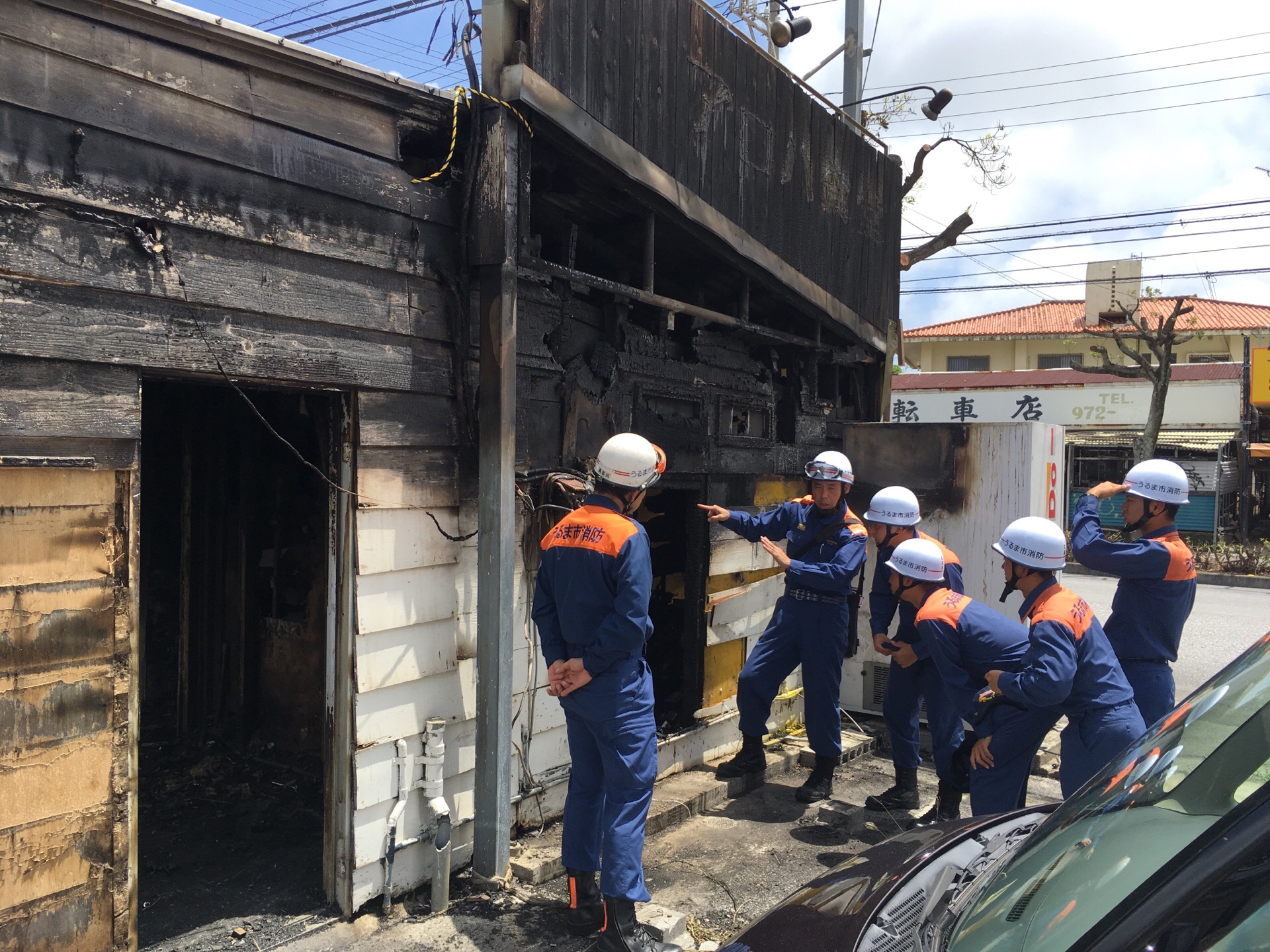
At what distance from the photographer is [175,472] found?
224 inches

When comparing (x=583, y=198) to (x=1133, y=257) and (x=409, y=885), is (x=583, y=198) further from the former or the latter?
(x=1133, y=257)

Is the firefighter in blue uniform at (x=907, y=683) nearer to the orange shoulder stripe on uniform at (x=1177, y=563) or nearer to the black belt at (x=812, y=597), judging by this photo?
the black belt at (x=812, y=597)

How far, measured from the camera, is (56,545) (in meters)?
2.78

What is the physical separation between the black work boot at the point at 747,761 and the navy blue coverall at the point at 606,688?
191 cm

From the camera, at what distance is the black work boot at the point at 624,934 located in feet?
10.9

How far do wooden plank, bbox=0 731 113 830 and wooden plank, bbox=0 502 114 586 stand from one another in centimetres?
54

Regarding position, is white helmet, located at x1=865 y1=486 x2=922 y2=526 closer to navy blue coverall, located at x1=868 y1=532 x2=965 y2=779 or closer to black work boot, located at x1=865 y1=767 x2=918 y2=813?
navy blue coverall, located at x1=868 y1=532 x2=965 y2=779

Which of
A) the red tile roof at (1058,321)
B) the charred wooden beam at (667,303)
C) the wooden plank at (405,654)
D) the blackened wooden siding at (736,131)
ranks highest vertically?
the red tile roof at (1058,321)

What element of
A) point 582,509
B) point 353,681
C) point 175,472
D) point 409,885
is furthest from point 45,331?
point 175,472

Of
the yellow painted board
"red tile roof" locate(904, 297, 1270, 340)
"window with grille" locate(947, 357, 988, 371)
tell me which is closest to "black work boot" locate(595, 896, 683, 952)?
the yellow painted board

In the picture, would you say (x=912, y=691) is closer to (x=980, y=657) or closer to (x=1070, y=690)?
(x=980, y=657)

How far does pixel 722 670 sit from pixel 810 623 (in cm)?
88

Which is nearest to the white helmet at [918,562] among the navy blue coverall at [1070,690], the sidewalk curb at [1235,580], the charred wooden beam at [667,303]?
the navy blue coverall at [1070,690]

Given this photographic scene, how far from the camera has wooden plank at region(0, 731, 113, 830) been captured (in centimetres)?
268
